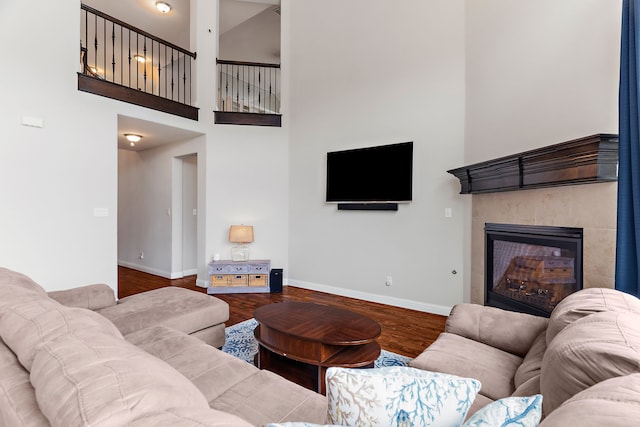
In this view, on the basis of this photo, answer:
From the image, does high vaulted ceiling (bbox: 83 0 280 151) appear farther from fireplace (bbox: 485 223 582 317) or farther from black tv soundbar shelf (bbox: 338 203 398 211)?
fireplace (bbox: 485 223 582 317)

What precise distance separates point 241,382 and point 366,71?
401 cm

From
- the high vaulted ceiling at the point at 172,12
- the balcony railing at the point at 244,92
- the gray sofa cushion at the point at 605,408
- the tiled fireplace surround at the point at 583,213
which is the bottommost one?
the gray sofa cushion at the point at 605,408

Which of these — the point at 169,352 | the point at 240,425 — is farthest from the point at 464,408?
the point at 169,352

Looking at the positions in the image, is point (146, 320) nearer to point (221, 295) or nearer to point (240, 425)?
point (240, 425)

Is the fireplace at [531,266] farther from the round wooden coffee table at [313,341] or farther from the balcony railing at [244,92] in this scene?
the balcony railing at [244,92]

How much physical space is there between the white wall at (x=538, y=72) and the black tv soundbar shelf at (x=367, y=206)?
3.45 ft

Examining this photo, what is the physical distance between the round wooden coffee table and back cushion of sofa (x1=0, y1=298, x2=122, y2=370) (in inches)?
47.6

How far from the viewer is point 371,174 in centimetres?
406

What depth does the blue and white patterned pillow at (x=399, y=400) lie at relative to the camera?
0.65 metres

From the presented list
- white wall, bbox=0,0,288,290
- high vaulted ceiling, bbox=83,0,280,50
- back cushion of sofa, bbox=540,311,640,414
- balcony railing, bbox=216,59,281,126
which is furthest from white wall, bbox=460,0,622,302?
white wall, bbox=0,0,288,290

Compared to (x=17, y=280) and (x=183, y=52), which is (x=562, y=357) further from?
(x=183, y=52)

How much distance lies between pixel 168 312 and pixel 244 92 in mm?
6239

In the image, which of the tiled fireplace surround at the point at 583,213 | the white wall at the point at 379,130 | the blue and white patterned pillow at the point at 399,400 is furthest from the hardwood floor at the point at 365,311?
the blue and white patterned pillow at the point at 399,400

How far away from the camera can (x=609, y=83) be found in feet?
6.10
